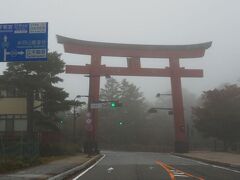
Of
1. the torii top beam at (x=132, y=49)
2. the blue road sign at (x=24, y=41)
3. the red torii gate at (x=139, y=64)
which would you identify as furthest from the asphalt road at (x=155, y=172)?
the torii top beam at (x=132, y=49)

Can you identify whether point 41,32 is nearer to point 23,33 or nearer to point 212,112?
point 23,33

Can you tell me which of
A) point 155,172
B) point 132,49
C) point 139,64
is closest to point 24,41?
point 155,172

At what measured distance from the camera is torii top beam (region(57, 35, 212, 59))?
178ft

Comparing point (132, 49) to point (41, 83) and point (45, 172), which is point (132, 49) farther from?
point (45, 172)

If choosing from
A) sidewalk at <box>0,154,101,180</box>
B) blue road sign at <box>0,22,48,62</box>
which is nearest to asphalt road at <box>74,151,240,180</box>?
sidewalk at <box>0,154,101,180</box>

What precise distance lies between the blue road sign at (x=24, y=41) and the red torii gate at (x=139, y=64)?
30.4 meters

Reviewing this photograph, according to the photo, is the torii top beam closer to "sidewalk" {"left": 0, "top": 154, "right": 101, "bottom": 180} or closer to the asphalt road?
the asphalt road

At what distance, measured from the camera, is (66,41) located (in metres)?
53.6

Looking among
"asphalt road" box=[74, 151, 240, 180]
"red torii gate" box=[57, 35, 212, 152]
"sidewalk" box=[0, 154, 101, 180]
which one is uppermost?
"red torii gate" box=[57, 35, 212, 152]

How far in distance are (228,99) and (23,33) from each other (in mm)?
43562

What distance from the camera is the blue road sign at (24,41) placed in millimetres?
23109

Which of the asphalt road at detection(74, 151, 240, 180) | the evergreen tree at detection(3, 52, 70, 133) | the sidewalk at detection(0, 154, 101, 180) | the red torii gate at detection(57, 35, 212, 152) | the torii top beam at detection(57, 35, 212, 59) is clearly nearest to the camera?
the sidewalk at detection(0, 154, 101, 180)

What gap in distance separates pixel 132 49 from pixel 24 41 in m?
32.8

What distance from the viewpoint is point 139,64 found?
185ft
